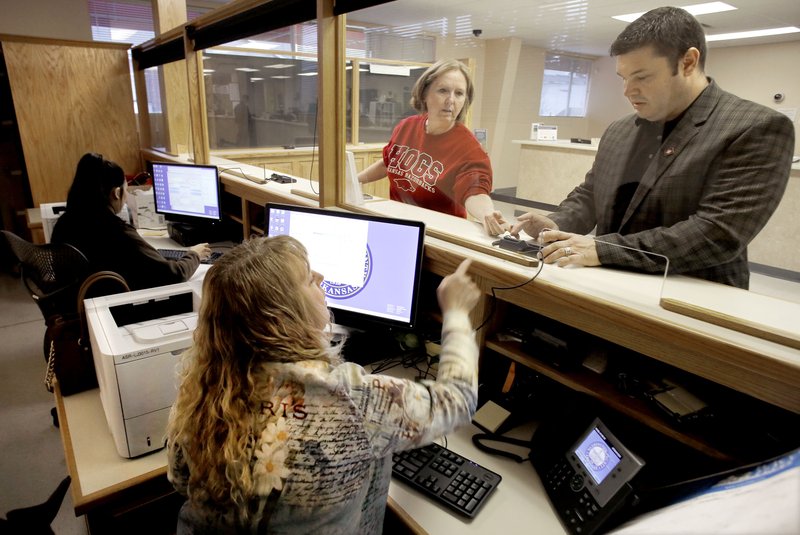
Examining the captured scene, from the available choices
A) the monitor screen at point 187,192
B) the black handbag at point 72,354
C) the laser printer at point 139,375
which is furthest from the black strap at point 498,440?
the monitor screen at point 187,192

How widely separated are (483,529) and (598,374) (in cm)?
46

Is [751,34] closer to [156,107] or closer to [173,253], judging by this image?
[173,253]

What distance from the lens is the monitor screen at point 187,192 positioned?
277cm

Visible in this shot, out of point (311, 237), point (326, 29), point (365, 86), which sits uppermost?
point (326, 29)

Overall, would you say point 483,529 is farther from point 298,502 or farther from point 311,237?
point 311,237

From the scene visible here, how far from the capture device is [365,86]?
1.98 metres

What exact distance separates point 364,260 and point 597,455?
83 cm

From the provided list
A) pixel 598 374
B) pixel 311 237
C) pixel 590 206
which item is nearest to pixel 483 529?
pixel 598 374

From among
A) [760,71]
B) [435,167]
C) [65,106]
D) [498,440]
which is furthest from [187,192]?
[760,71]

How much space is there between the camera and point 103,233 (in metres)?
1.98

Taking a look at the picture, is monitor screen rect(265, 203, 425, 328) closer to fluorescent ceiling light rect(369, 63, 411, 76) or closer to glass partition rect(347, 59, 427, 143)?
glass partition rect(347, 59, 427, 143)

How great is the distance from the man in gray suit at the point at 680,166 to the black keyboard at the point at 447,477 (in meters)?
0.54

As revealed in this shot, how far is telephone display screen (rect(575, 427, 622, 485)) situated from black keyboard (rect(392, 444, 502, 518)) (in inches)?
7.5
